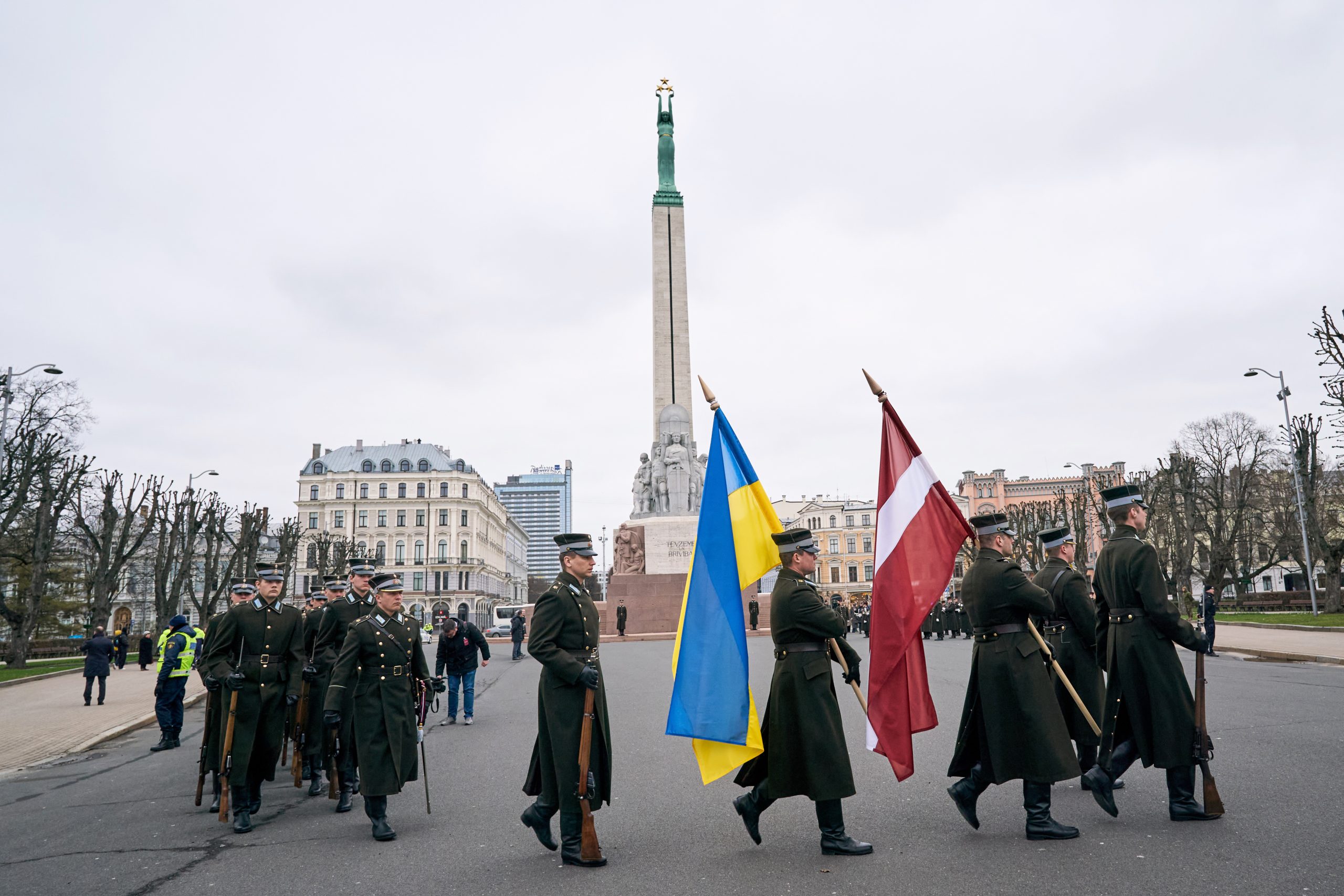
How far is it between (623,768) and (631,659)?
46.1 feet

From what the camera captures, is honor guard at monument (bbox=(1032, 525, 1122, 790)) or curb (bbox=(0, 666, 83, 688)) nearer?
honor guard at monument (bbox=(1032, 525, 1122, 790))

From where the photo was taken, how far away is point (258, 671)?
7.50 metres

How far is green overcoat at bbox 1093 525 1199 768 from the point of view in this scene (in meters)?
5.83

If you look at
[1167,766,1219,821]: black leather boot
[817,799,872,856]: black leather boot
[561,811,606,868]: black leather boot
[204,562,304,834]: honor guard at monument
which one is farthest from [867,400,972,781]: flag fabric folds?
[204,562,304,834]: honor guard at monument

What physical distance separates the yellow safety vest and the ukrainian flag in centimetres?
826

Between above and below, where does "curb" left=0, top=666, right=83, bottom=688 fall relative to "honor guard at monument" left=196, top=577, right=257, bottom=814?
below

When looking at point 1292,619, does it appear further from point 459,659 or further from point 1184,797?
point 1184,797

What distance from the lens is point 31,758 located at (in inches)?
443

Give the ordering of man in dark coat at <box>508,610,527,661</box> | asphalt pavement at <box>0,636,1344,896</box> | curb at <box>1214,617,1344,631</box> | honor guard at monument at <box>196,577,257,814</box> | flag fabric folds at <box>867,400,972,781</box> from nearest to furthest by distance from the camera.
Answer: asphalt pavement at <box>0,636,1344,896</box>, flag fabric folds at <box>867,400,972,781</box>, honor guard at monument at <box>196,577,257,814</box>, curb at <box>1214,617,1344,631</box>, man in dark coat at <box>508,610,527,661</box>

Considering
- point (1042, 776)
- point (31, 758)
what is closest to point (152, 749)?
point (31, 758)

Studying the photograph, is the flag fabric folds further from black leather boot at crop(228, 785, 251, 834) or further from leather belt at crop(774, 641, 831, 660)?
black leather boot at crop(228, 785, 251, 834)

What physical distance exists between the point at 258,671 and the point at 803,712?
461cm

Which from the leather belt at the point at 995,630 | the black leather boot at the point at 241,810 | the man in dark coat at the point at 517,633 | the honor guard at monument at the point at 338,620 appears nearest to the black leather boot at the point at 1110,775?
the leather belt at the point at 995,630

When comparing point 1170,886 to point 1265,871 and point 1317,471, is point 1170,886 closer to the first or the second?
point 1265,871
